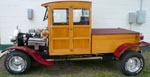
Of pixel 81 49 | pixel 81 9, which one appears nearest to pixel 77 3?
pixel 81 9

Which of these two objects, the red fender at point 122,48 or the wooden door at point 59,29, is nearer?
the wooden door at point 59,29

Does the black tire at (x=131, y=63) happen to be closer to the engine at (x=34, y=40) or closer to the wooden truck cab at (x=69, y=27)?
the wooden truck cab at (x=69, y=27)

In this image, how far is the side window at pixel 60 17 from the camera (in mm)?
6453

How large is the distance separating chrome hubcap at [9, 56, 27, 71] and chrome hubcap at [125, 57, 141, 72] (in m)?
2.69

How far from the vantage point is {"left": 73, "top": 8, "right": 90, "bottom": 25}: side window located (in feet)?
21.4

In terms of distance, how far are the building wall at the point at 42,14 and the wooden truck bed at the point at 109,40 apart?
2472mm

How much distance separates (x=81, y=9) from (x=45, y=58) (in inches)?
64.0

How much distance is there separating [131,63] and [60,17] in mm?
2226

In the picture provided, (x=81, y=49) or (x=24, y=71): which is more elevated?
(x=81, y=49)

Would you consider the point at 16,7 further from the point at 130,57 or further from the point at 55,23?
the point at 130,57

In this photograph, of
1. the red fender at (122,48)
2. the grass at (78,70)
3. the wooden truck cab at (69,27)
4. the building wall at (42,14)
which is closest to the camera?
the wooden truck cab at (69,27)

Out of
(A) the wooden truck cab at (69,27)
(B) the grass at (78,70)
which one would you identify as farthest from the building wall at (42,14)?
(A) the wooden truck cab at (69,27)

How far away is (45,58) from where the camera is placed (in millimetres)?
6773

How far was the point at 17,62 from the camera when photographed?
21.5ft
